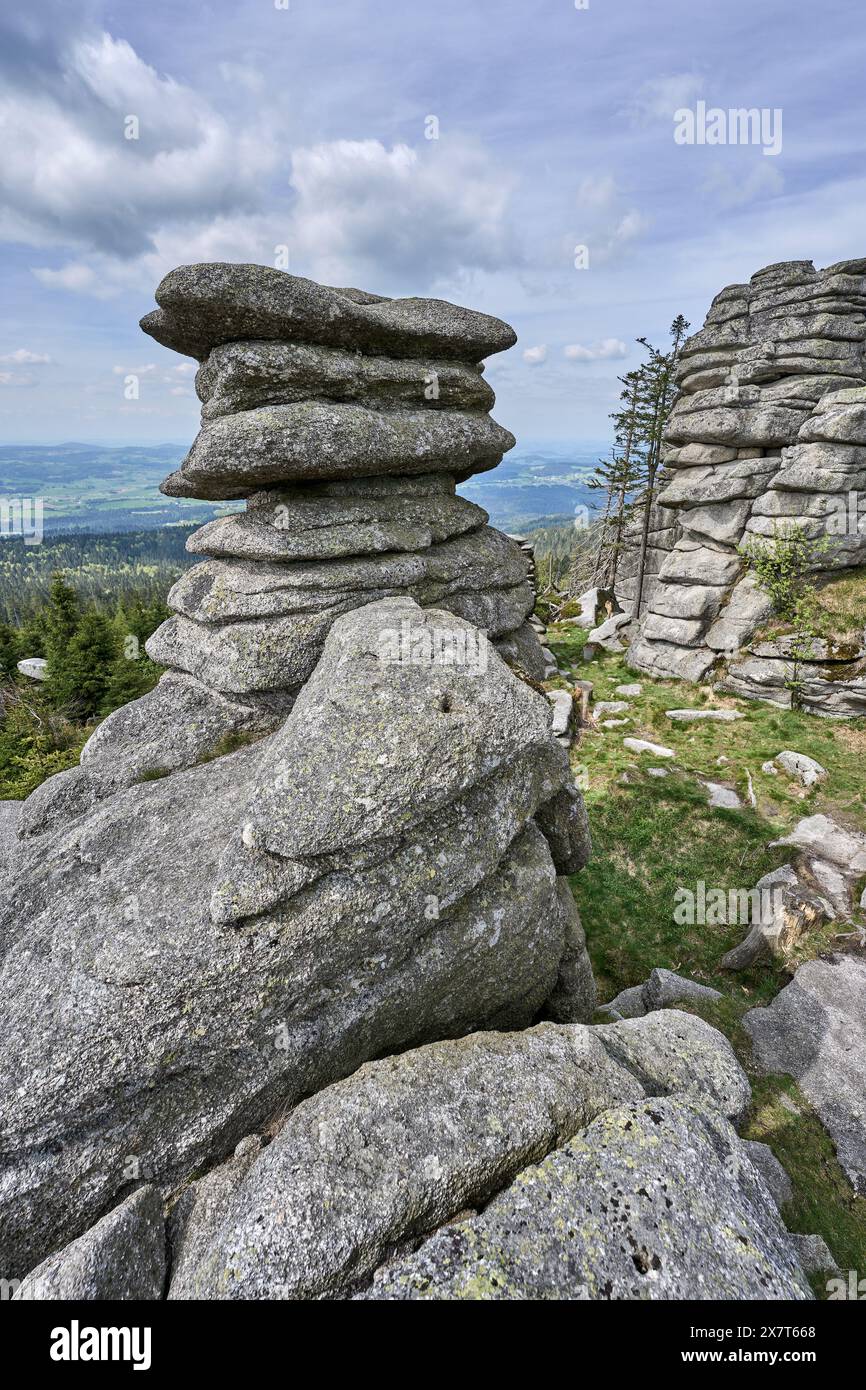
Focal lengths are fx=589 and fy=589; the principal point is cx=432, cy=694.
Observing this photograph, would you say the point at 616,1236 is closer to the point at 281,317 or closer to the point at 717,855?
the point at 281,317

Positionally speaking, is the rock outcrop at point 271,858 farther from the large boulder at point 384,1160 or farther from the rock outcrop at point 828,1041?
the rock outcrop at point 828,1041

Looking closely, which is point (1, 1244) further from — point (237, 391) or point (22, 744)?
point (22, 744)

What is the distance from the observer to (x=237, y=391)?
13562mm

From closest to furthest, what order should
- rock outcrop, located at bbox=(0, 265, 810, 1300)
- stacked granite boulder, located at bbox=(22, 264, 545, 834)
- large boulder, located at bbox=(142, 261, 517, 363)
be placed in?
rock outcrop, located at bbox=(0, 265, 810, 1300) → large boulder, located at bbox=(142, 261, 517, 363) → stacked granite boulder, located at bbox=(22, 264, 545, 834)

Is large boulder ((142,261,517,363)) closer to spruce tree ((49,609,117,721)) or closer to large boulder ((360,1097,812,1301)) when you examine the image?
large boulder ((360,1097,812,1301))

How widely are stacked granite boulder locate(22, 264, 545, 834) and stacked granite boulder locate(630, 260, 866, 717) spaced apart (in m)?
26.5

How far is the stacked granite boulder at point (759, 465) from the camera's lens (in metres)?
34.0

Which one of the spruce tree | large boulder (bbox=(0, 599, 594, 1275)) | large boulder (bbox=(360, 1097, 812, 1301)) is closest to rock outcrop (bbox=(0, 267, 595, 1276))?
large boulder (bbox=(0, 599, 594, 1275))

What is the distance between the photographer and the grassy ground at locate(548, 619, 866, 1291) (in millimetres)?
11805

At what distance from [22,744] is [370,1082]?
4577 centimetres

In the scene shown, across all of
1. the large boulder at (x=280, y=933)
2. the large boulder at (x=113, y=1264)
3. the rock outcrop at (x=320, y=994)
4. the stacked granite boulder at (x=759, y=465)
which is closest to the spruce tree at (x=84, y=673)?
the rock outcrop at (x=320, y=994)

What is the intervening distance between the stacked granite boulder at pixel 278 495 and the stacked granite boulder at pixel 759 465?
26.5 metres

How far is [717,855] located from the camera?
2259 cm

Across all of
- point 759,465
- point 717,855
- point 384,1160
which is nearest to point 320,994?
point 384,1160
